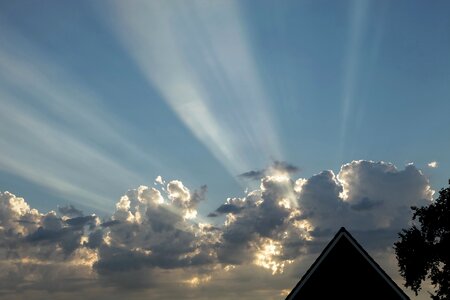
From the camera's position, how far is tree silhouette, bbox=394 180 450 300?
1729 inches

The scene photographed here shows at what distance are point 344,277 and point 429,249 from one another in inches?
1147

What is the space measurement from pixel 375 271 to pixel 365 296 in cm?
108

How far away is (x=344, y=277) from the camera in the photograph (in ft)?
64.3

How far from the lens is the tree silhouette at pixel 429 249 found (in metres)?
43.9

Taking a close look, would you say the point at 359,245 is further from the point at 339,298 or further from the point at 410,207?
the point at 410,207

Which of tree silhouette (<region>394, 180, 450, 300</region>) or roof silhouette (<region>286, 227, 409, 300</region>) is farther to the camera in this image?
tree silhouette (<region>394, 180, 450, 300</region>)

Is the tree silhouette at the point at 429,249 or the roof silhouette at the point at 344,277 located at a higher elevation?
the tree silhouette at the point at 429,249

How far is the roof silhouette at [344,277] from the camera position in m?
19.4

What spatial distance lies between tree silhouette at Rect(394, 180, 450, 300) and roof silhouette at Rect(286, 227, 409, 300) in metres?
27.9

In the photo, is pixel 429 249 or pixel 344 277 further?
pixel 429 249

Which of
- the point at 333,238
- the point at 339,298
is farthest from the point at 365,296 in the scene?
the point at 333,238

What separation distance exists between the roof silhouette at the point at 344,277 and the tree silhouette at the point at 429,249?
27.9 m

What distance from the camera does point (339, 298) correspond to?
759 inches

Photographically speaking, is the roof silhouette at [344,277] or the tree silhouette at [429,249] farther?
the tree silhouette at [429,249]
